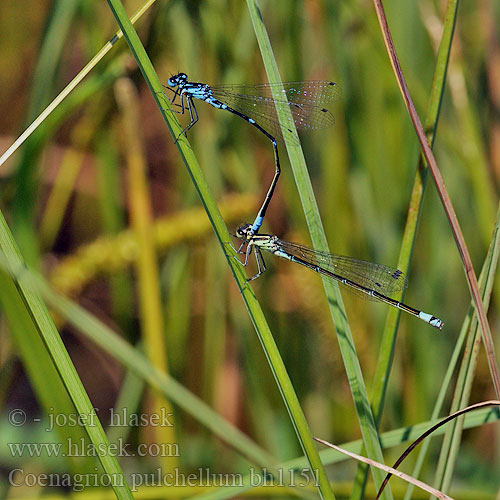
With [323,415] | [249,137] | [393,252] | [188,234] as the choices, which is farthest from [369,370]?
[249,137]

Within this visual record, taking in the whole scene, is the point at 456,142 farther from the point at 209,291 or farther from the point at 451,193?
the point at 209,291

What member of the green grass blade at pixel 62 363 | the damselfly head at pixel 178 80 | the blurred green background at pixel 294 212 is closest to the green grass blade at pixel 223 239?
the green grass blade at pixel 62 363

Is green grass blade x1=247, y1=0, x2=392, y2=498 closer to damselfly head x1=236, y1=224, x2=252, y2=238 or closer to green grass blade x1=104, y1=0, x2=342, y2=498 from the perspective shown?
green grass blade x1=104, y1=0, x2=342, y2=498

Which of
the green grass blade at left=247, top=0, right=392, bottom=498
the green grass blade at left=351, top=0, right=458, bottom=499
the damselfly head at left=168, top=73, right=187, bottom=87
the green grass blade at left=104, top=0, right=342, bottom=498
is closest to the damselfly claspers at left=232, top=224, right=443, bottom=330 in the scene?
the green grass blade at left=351, top=0, right=458, bottom=499

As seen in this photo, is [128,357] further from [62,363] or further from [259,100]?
[259,100]

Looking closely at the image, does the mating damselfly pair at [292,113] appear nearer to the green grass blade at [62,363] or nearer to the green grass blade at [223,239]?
the green grass blade at [223,239]
